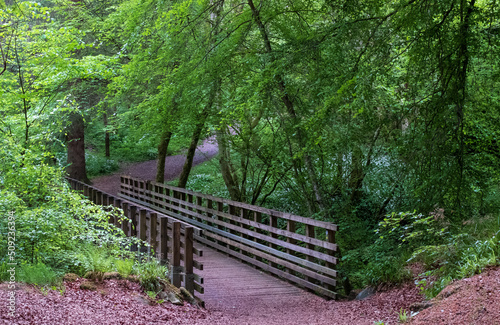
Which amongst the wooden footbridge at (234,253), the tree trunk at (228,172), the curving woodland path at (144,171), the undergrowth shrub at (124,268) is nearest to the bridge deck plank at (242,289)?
the wooden footbridge at (234,253)

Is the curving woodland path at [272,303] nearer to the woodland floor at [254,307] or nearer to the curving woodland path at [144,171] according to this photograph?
the woodland floor at [254,307]

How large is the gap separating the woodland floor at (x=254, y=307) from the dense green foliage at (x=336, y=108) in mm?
561

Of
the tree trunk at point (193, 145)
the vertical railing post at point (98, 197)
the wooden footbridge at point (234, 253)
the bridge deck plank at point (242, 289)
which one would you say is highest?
the tree trunk at point (193, 145)

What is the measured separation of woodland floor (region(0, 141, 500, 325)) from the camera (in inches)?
148

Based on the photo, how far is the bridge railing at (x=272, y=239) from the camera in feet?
22.3

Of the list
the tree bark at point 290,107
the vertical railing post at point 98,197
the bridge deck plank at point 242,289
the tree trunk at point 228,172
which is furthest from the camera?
the tree trunk at point 228,172

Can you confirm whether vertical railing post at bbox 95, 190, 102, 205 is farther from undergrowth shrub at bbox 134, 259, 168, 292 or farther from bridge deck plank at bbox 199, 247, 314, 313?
undergrowth shrub at bbox 134, 259, 168, 292

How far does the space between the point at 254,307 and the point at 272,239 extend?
1.70m

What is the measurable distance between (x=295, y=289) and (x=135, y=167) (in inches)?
818

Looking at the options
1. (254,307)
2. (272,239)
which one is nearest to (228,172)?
(272,239)

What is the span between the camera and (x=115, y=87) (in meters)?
11.0

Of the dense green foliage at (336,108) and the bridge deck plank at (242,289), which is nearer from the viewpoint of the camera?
the dense green foliage at (336,108)

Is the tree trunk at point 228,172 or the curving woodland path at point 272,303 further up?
the tree trunk at point 228,172

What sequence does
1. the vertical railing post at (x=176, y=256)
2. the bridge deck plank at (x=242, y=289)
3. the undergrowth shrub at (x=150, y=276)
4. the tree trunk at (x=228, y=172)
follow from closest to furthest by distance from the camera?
the undergrowth shrub at (x=150, y=276) → the vertical railing post at (x=176, y=256) → the bridge deck plank at (x=242, y=289) → the tree trunk at (x=228, y=172)
